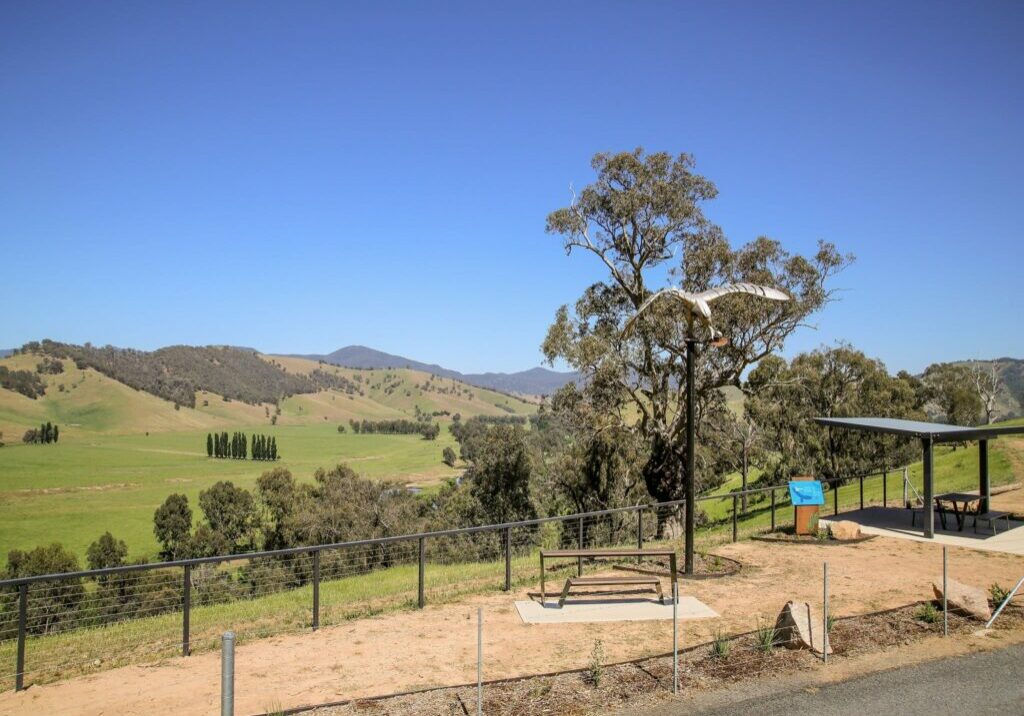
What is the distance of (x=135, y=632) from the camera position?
12742 millimetres

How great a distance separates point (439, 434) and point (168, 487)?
322 feet

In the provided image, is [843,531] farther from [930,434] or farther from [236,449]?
[236,449]

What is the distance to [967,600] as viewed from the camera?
32.6 ft

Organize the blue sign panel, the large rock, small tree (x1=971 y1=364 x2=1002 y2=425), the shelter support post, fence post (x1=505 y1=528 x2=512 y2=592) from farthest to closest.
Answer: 1. small tree (x1=971 y1=364 x2=1002 y2=425)
2. the blue sign panel
3. the shelter support post
4. fence post (x1=505 y1=528 x2=512 y2=592)
5. the large rock

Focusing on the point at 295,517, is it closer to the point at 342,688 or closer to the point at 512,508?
the point at 512,508

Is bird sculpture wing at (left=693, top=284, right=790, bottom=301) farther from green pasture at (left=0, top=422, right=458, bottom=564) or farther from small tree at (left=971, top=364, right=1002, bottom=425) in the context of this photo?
small tree at (left=971, top=364, right=1002, bottom=425)

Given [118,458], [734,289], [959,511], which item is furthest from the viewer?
[118,458]

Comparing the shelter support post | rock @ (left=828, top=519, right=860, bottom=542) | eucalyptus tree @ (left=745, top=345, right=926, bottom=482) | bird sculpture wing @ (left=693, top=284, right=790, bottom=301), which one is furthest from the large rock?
eucalyptus tree @ (left=745, top=345, right=926, bottom=482)

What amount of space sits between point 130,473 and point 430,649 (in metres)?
117

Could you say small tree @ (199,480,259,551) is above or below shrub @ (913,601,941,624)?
below

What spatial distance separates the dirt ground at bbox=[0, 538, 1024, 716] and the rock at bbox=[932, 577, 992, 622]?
0.83 m

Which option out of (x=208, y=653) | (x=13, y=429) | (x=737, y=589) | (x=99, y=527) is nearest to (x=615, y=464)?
(x=737, y=589)

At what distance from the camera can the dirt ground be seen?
743 cm

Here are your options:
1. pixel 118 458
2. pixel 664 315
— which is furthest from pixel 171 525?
pixel 118 458
